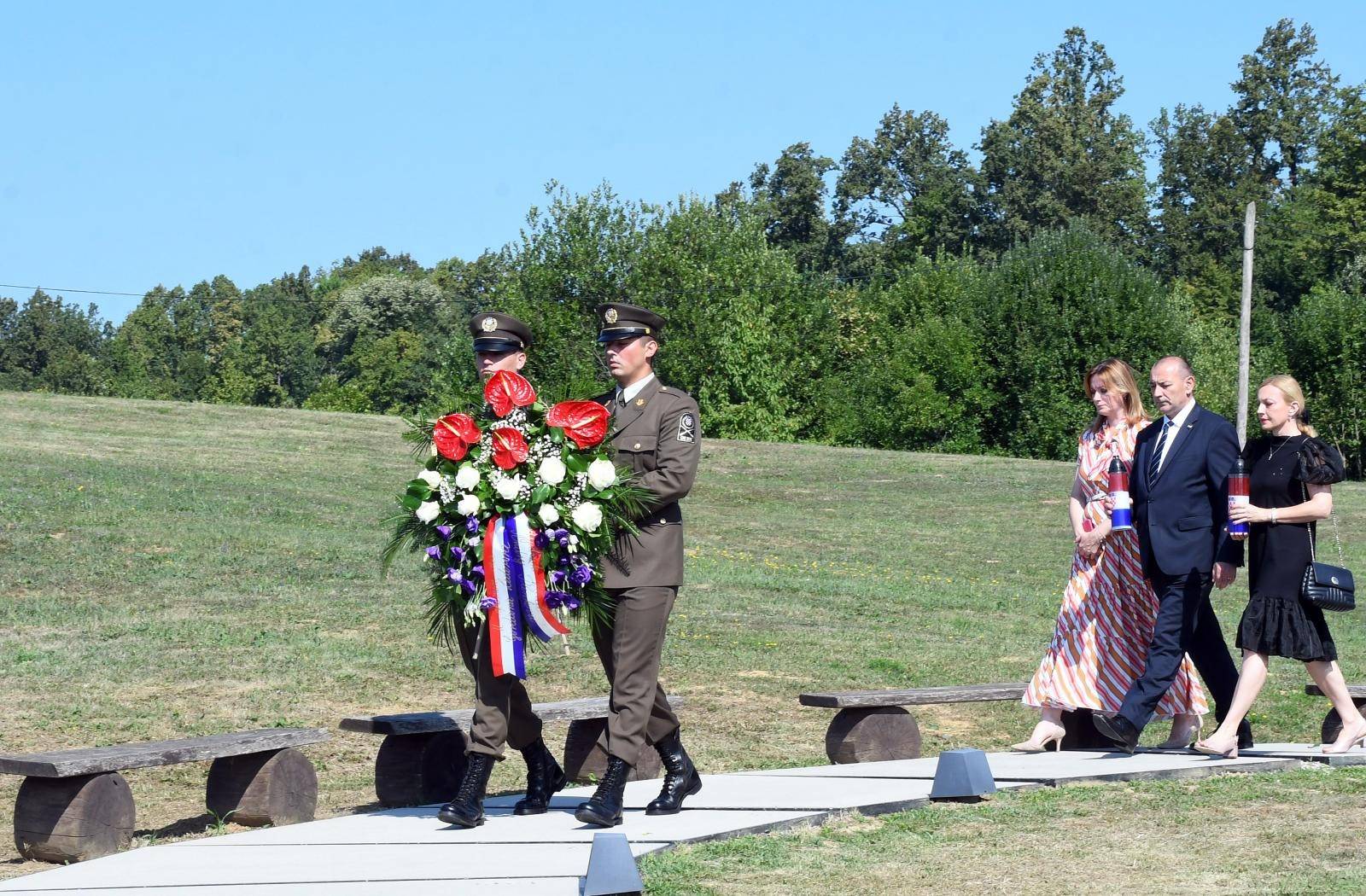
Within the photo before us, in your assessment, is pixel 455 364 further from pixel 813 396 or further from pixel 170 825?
pixel 170 825

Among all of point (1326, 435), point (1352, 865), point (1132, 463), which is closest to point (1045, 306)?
point (1326, 435)

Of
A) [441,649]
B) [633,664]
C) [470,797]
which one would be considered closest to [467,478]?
[633,664]

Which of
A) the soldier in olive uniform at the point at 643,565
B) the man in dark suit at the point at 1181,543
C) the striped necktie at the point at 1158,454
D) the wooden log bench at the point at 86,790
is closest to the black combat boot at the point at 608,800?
the soldier in olive uniform at the point at 643,565

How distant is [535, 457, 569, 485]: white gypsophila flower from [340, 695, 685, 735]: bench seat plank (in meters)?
1.29

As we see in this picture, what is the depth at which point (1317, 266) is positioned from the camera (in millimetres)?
75125

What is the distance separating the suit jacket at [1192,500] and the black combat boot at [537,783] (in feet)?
11.0

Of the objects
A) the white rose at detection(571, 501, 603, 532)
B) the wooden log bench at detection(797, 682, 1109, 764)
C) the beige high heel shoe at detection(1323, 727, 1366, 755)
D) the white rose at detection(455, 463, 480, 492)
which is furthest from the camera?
the wooden log bench at detection(797, 682, 1109, 764)

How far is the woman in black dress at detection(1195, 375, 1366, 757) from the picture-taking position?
8.01m

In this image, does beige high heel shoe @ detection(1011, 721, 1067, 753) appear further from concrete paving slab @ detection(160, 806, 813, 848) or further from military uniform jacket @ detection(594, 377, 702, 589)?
military uniform jacket @ detection(594, 377, 702, 589)

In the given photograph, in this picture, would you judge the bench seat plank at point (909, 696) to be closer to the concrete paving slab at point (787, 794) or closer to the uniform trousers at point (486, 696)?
the concrete paving slab at point (787, 794)

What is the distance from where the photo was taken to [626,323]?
6.74 meters

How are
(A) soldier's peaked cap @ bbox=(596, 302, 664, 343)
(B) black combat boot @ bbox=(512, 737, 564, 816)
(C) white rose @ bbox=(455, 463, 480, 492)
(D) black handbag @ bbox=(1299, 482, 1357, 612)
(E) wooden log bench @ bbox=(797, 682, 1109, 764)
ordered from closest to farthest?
1. (C) white rose @ bbox=(455, 463, 480, 492)
2. (A) soldier's peaked cap @ bbox=(596, 302, 664, 343)
3. (B) black combat boot @ bbox=(512, 737, 564, 816)
4. (D) black handbag @ bbox=(1299, 482, 1357, 612)
5. (E) wooden log bench @ bbox=(797, 682, 1109, 764)

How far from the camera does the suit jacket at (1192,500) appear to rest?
8.19m

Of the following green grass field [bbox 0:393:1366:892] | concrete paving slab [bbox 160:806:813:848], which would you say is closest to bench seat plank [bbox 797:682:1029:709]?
green grass field [bbox 0:393:1366:892]
